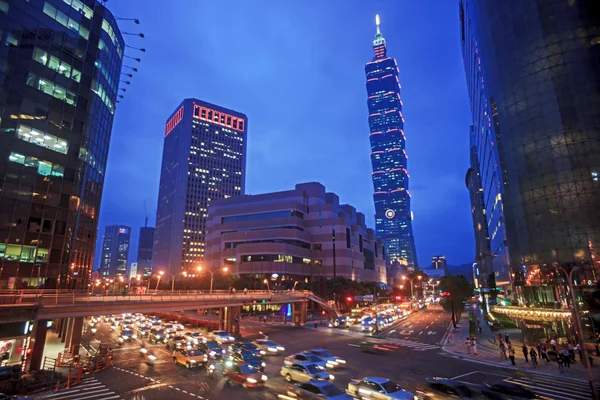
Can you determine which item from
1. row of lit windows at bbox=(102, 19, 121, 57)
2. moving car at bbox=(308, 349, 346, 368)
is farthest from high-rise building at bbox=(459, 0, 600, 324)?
row of lit windows at bbox=(102, 19, 121, 57)

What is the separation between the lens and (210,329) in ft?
185

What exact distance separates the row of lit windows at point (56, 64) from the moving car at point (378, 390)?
164 feet

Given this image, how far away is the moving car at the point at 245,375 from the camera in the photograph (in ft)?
78.6

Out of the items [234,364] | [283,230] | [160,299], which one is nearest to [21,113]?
[160,299]

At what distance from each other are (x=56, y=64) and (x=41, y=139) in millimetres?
10314

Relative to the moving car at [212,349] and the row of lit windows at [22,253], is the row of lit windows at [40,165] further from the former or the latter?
the moving car at [212,349]

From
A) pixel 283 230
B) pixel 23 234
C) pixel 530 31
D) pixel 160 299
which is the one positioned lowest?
pixel 160 299

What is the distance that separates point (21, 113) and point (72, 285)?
875 inches

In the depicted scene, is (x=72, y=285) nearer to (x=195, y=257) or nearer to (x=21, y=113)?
(x=21, y=113)

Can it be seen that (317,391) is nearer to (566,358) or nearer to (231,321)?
(566,358)

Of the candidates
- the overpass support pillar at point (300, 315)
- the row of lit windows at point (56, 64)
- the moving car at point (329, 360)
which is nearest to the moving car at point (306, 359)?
the moving car at point (329, 360)

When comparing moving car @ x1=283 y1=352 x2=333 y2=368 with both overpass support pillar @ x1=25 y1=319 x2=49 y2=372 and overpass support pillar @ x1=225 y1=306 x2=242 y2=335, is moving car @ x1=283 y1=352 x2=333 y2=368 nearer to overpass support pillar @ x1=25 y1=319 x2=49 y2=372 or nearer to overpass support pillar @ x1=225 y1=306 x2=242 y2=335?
overpass support pillar @ x1=25 y1=319 x2=49 y2=372

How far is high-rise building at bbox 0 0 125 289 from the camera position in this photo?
38594 mm

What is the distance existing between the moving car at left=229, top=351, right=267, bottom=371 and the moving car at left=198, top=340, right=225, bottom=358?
163 inches
